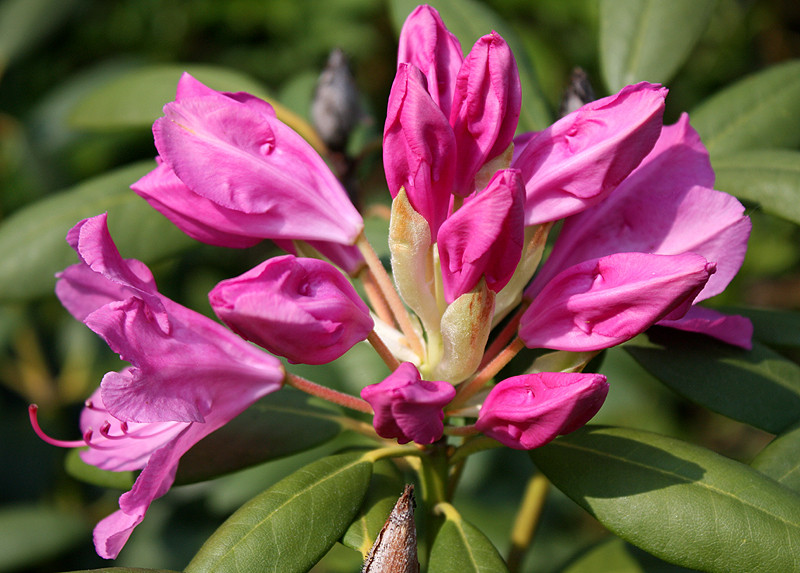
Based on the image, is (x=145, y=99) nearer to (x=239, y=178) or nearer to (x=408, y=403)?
(x=239, y=178)

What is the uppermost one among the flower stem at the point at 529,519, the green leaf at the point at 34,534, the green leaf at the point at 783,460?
the green leaf at the point at 783,460

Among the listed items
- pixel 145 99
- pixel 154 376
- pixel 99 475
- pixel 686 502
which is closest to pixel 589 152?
pixel 686 502

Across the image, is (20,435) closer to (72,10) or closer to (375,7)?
(72,10)

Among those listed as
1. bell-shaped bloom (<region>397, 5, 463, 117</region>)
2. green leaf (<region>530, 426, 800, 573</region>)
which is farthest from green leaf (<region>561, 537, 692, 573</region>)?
bell-shaped bloom (<region>397, 5, 463, 117</region>)

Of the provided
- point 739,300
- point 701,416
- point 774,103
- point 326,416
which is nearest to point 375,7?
point 739,300

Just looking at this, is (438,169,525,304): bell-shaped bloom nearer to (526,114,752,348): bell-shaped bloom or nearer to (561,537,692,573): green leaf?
(526,114,752,348): bell-shaped bloom

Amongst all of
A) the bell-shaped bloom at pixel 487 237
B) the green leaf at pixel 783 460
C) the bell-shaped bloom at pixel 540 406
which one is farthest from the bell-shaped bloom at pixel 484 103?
the green leaf at pixel 783 460

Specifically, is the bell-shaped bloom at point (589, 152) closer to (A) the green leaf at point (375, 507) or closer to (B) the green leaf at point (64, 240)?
(A) the green leaf at point (375, 507)
